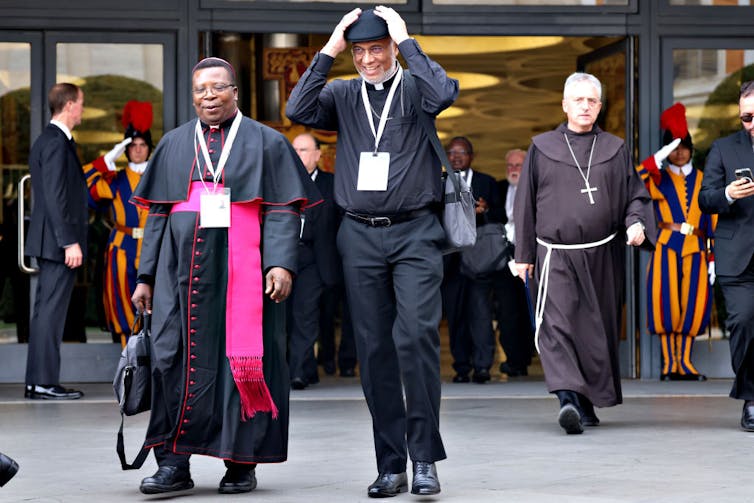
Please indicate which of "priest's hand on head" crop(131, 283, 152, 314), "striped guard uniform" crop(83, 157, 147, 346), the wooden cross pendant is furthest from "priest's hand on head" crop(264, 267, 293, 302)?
"striped guard uniform" crop(83, 157, 147, 346)

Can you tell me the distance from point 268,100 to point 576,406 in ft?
23.9

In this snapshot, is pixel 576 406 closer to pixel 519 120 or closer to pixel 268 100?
pixel 268 100

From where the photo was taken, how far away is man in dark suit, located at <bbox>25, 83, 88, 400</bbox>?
9.57 meters

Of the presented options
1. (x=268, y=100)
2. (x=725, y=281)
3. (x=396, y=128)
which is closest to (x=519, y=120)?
(x=268, y=100)

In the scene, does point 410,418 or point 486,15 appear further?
point 486,15

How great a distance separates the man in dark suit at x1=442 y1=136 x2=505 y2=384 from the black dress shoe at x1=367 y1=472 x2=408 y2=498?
5126 mm

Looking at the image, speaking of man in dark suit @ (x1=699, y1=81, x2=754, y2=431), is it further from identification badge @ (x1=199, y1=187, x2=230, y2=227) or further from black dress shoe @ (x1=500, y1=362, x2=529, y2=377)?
black dress shoe @ (x1=500, y1=362, x2=529, y2=377)

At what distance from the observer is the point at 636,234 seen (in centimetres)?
758

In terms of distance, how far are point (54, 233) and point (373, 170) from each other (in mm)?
4463

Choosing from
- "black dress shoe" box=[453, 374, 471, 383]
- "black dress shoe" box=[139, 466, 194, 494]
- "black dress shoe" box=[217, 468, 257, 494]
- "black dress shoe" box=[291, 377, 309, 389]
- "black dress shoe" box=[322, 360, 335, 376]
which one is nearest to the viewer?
"black dress shoe" box=[139, 466, 194, 494]

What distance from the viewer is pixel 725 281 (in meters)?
7.95

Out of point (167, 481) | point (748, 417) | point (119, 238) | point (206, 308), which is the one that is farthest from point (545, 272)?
point (119, 238)

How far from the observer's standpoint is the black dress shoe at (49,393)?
962cm

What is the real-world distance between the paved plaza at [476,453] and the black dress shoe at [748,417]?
0.30 ft
